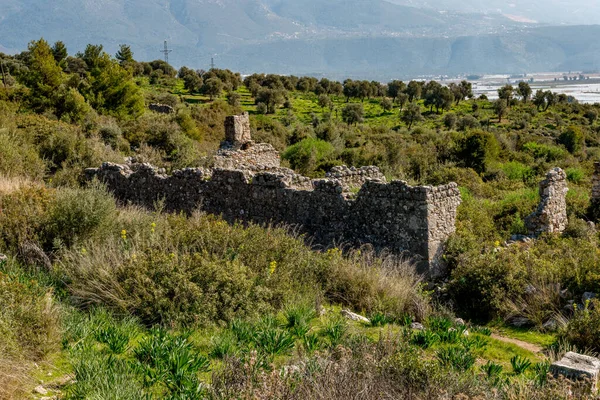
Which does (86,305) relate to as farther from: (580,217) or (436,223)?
(580,217)

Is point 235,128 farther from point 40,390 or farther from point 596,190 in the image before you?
point 40,390

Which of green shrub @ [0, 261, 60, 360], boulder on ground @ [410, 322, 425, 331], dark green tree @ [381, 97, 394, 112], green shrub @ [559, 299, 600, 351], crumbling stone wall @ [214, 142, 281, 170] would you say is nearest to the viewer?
green shrub @ [0, 261, 60, 360]

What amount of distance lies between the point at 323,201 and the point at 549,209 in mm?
5123

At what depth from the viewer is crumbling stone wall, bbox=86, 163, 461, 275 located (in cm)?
1080

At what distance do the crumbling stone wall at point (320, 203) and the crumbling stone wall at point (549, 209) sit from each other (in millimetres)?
2581

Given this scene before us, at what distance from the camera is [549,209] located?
41.8ft

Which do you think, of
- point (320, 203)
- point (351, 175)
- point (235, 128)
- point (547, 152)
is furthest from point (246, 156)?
point (547, 152)

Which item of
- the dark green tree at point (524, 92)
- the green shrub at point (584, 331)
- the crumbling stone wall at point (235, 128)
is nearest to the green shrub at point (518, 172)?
the crumbling stone wall at point (235, 128)

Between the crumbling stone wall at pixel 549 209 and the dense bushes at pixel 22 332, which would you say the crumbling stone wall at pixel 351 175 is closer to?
the crumbling stone wall at pixel 549 209

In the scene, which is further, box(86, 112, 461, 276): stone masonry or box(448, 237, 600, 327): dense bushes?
box(86, 112, 461, 276): stone masonry

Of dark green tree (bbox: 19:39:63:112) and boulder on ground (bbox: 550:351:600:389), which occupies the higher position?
dark green tree (bbox: 19:39:63:112)

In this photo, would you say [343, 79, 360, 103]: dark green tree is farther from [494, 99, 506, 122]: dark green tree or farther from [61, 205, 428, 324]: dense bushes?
[61, 205, 428, 324]: dense bushes

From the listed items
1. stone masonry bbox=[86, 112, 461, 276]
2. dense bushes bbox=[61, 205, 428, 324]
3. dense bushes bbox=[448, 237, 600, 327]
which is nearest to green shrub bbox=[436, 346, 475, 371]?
dense bushes bbox=[61, 205, 428, 324]

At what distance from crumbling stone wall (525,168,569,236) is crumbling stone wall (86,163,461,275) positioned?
2581mm
